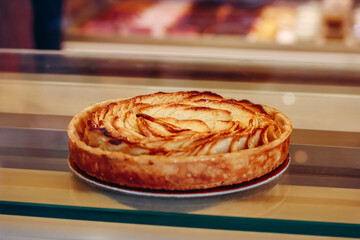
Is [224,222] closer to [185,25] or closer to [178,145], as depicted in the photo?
[178,145]

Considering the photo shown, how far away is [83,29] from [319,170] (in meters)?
3.05

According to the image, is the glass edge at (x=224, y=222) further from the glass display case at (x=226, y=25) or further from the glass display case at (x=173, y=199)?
the glass display case at (x=226, y=25)

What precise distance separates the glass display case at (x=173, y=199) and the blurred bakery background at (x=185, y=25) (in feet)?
5.67

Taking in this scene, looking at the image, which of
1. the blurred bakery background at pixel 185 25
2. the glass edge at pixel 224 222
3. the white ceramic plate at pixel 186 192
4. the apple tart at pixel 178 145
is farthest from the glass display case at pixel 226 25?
the glass edge at pixel 224 222

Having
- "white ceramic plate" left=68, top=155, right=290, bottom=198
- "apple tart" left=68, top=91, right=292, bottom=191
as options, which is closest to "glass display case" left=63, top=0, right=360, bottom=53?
"apple tart" left=68, top=91, right=292, bottom=191

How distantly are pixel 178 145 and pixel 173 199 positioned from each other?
4.5 inches

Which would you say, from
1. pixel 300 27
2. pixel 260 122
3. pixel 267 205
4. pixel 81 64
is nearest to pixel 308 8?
pixel 300 27

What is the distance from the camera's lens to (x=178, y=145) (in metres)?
0.92

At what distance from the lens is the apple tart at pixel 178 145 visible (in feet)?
2.83

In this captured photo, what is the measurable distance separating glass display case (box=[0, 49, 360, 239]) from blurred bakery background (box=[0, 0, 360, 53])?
5.67 feet

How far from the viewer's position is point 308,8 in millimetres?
3846

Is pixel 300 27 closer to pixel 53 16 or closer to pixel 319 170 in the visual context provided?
pixel 53 16

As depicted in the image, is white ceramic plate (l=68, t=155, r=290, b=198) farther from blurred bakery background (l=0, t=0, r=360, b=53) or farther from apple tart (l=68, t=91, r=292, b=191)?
blurred bakery background (l=0, t=0, r=360, b=53)

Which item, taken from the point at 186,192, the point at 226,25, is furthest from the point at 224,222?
the point at 226,25
